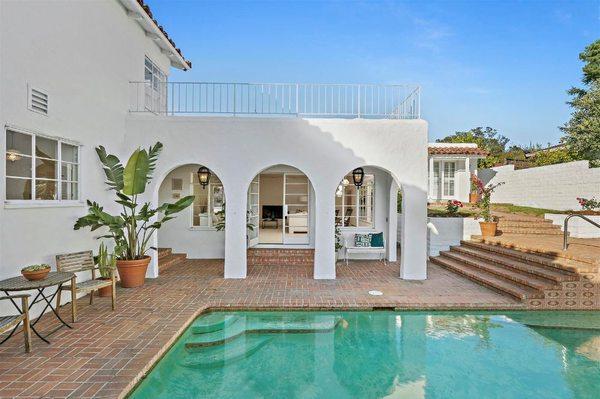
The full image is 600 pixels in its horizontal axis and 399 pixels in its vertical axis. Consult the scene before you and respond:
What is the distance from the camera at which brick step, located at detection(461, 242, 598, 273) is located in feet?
26.0

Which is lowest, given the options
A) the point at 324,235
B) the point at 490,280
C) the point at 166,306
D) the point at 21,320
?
the point at 166,306

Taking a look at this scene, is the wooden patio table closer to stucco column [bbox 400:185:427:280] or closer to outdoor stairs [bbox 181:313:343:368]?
outdoor stairs [bbox 181:313:343:368]

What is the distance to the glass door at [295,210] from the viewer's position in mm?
12767

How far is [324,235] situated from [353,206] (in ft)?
11.2

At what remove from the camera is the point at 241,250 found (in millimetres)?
9852

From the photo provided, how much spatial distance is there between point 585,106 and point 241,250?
51.5ft

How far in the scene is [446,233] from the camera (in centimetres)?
1284

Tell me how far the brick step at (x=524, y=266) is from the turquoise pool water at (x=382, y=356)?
33.5 inches

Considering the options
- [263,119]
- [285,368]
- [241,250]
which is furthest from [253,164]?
[285,368]

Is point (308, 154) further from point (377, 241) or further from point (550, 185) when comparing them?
A: point (550, 185)

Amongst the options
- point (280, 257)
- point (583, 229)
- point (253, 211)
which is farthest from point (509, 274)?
point (253, 211)

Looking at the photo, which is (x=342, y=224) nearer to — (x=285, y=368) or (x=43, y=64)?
(x=285, y=368)

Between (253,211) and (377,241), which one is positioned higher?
(253,211)

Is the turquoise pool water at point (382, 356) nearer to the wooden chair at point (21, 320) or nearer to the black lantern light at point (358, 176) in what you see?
the wooden chair at point (21, 320)
